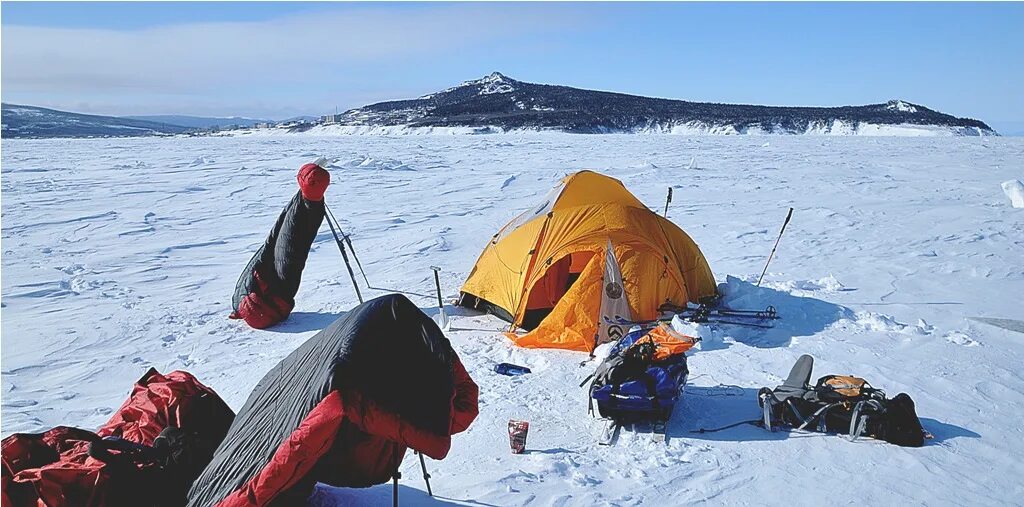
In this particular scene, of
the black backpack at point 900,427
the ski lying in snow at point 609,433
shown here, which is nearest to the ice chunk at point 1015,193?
the black backpack at point 900,427

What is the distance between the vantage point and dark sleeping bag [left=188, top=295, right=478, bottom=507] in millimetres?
2912

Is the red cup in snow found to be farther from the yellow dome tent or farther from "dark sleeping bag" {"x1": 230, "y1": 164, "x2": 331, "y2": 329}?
"dark sleeping bag" {"x1": 230, "y1": 164, "x2": 331, "y2": 329}

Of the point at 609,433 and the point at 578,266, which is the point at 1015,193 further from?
the point at 609,433

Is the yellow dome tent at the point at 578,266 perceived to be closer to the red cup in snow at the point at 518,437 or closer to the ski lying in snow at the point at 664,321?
the ski lying in snow at the point at 664,321

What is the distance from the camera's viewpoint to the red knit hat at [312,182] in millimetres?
6984

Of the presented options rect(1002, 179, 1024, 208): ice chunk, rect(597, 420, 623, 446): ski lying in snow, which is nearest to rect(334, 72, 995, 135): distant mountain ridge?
rect(1002, 179, 1024, 208): ice chunk

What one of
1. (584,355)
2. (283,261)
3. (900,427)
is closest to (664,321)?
(584,355)

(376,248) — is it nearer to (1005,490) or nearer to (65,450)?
(65,450)

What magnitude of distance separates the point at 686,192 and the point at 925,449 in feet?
44.0

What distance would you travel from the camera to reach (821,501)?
4008 millimetres

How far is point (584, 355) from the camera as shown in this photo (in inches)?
248

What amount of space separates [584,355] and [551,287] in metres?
1.20

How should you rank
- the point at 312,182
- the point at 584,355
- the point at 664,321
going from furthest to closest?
the point at 312,182
the point at 664,321
the point at 584,355

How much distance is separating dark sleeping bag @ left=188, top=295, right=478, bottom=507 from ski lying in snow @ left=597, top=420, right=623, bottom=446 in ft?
4.35
